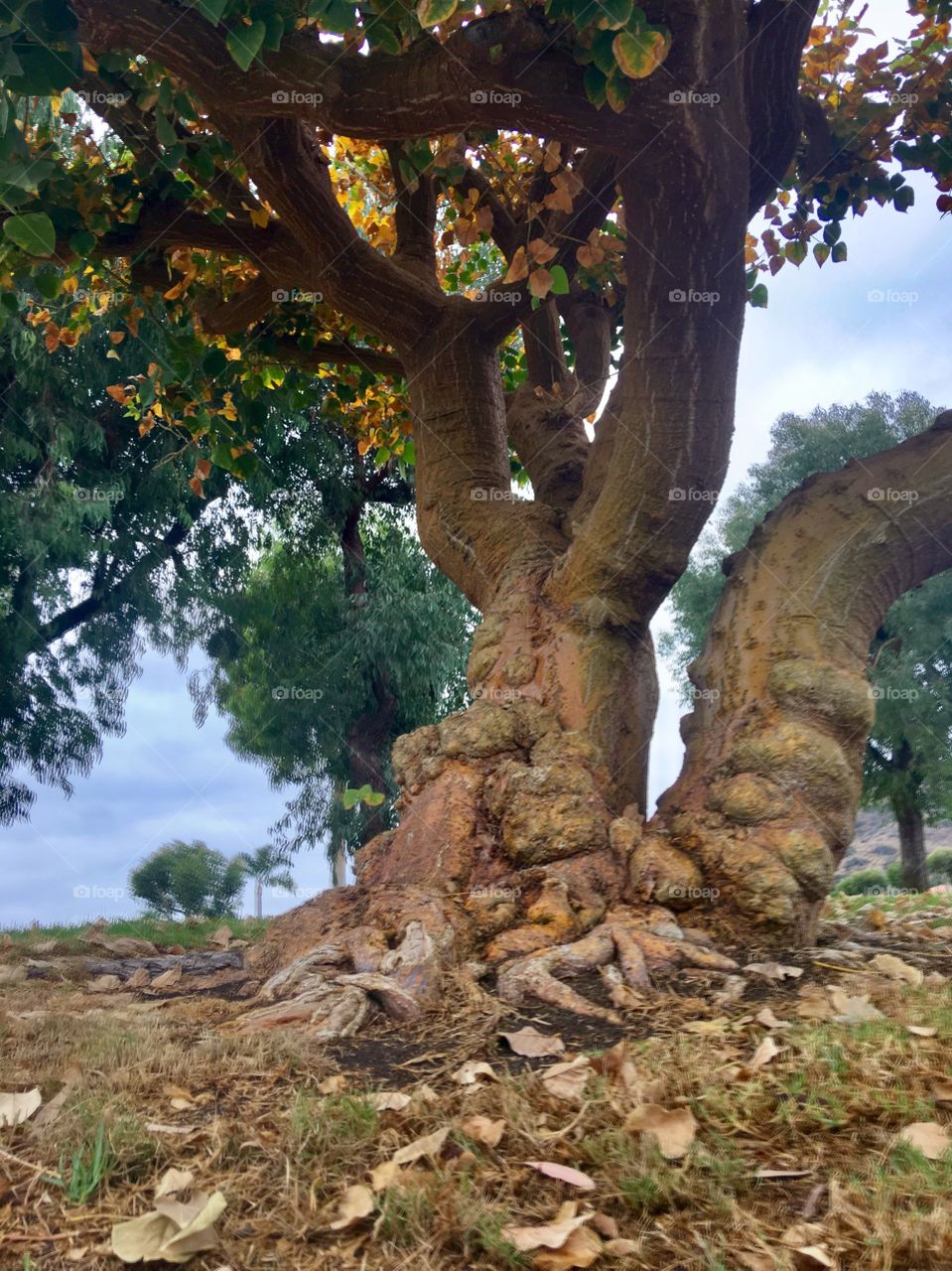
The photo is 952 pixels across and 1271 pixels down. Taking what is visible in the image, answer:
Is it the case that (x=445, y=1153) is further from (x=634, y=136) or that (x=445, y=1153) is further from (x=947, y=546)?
(x=947, y=546)

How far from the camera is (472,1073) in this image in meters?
2.70

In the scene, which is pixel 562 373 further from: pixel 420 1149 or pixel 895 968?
pixel 420 1149

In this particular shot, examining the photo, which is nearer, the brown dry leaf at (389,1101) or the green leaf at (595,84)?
the brown dry leaf at (389,1101)

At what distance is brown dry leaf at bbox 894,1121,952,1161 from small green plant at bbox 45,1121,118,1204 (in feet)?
5.74

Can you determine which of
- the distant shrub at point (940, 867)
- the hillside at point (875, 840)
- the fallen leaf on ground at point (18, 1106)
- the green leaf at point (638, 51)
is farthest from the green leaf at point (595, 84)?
the hillside at point (875, 840)

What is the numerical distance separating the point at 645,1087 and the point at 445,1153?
0.53 meters

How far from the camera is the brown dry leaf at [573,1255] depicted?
184cm

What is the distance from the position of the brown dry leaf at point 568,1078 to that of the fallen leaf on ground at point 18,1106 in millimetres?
1317

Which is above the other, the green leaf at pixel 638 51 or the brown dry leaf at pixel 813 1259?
the green leaf at pixel 638 51

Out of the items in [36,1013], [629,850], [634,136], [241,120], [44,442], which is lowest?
[36,1013]

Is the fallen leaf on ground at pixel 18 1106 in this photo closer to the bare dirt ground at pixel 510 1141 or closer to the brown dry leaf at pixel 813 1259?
the bare dirt ground at pixel 510 1141

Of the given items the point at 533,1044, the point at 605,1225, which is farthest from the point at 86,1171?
the point at 533,1044

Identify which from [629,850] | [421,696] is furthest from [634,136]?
[421,696]

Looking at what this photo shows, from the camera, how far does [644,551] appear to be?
5.00 m
